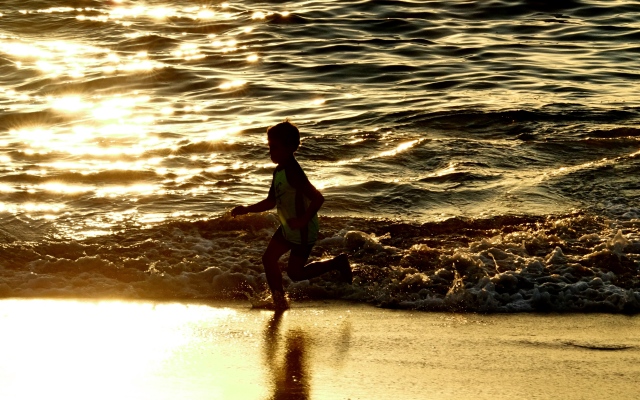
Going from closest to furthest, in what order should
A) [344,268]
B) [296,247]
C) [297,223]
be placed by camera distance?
1. [297,223]
2. [296,247]
3. [344,268]

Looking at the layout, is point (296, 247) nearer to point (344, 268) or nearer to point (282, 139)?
point (344, 268)

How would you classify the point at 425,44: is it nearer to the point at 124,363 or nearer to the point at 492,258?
the point at 492,258

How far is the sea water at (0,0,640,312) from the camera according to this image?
791 centimetres

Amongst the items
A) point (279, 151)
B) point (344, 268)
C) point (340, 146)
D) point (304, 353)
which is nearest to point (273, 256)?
point (344, 268)

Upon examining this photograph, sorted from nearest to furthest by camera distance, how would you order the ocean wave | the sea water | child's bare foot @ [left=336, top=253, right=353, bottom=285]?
child's bare foot @ [left=336, top=253, right=353, bottom=285] → the ocean wave → the sea water

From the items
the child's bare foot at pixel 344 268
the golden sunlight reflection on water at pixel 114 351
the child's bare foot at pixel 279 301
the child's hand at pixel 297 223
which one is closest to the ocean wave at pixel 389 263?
the child's bare foot at pixel 344 268

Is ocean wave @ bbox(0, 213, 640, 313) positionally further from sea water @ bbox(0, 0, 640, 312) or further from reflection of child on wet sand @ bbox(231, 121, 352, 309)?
reflection of child on wet sand @ bbox(231, 121, 352, 309)

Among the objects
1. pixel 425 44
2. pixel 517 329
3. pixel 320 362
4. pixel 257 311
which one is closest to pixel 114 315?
pixel 257 311

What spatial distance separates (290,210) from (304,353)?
1207mm

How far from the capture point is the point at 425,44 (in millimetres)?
17359

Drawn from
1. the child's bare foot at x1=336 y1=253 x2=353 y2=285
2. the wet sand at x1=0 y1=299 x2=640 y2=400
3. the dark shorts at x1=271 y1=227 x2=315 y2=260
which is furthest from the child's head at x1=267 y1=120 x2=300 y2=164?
the wet sand at x1=0 y1=299 x2=640 y2=400

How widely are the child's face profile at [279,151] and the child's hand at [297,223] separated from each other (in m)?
0.42

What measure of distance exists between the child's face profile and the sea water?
1.30 metres

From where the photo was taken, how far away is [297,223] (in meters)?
6.80
